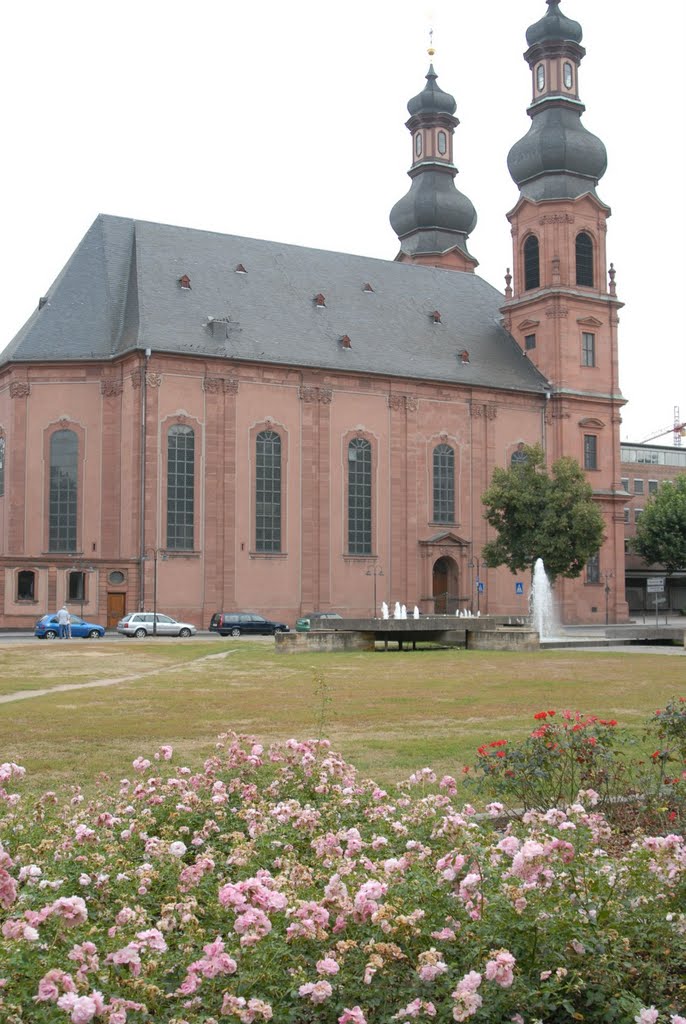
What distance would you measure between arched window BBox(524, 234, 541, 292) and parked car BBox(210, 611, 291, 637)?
30.3 m

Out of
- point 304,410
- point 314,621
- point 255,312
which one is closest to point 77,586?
point 304,410

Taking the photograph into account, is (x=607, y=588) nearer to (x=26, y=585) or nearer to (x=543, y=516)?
(x=543, y=516)

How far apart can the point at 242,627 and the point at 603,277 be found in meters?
35.2

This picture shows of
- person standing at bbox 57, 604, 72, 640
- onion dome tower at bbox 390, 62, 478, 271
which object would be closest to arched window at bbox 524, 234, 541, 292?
onion dome tower at bbox 390, 62, 478, 271

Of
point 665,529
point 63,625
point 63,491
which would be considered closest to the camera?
point 63,625

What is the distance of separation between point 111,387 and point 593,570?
105ft

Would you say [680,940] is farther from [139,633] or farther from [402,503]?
[402,503]

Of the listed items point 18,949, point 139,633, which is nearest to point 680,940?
point 18,949

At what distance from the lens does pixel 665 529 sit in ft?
298

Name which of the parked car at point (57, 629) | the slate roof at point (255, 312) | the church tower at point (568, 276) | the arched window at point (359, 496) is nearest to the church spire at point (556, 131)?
the church tower at point (568, 276)

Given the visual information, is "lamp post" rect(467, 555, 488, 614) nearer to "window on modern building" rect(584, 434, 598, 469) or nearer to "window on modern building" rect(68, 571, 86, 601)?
"window on modern building" rect(584, 434, 598, 469)

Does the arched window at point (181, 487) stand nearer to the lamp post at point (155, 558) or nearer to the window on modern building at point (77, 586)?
the lamp post at point (155, 558)

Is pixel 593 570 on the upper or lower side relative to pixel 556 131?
lower

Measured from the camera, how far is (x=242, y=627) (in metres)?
56.7
